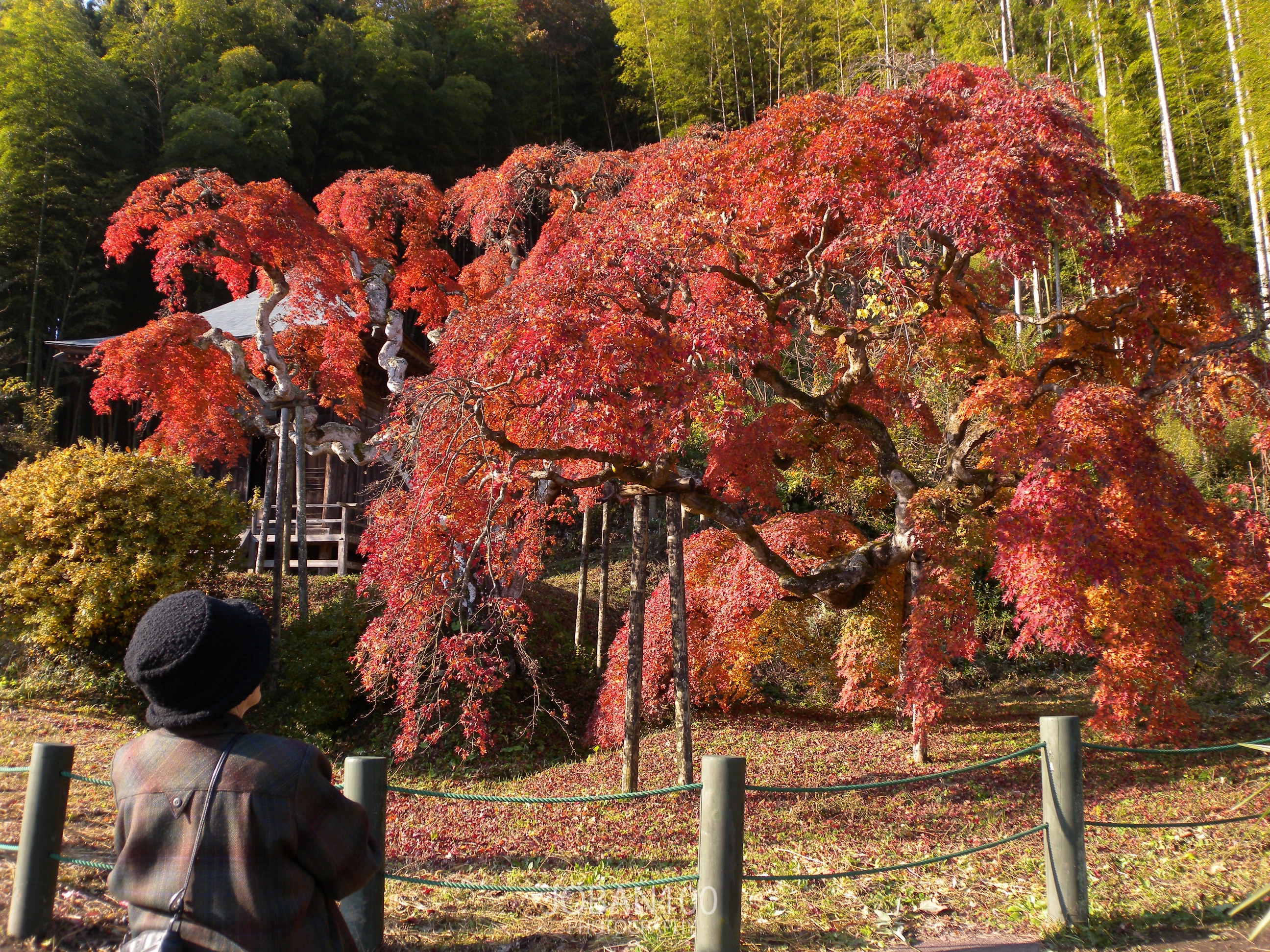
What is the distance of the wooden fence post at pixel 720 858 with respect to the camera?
9.93 feet

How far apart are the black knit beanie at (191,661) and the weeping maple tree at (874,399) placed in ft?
12.5

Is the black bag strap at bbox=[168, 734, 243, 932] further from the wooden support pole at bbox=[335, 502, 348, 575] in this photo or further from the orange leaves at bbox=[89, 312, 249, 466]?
the wooden support pole at bbox=[335, 502, 348, 575]

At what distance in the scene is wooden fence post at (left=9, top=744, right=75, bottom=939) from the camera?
10.5 feet

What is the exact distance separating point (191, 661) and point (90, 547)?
9.77 meters

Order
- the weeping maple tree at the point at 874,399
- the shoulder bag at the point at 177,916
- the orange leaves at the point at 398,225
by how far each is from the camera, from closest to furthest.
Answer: the shoulder bag at the point at 177,916, the weeping maple tree at the point at 874,399, the orange leaves at the point at 398,225

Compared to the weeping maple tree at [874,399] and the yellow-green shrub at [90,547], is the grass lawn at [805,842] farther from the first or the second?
the yellow-green shrub at [90,547]

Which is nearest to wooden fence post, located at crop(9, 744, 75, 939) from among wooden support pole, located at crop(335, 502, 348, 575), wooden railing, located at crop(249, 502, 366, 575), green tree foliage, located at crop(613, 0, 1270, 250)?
green tree foliage, located at crop(613, 0, 1270, 250)

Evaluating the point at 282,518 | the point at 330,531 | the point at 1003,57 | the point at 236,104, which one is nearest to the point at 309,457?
the point at 330,531

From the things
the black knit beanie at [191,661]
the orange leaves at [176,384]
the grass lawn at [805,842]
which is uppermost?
the orange leaves at [176,384]

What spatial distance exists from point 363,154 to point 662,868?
63.4 feet

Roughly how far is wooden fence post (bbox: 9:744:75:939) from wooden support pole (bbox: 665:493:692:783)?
4.60 metres

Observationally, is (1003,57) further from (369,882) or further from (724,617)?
(369,882)

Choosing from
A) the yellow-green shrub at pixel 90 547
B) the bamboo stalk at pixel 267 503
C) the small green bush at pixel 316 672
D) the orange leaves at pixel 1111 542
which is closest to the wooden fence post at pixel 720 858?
the orange leaves at pixel 1111 542

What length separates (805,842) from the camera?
550cm
